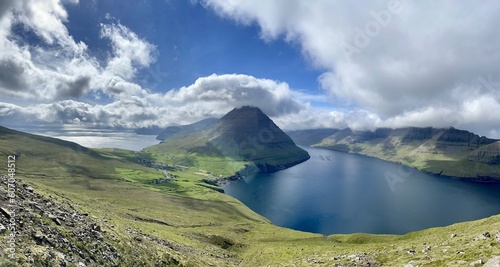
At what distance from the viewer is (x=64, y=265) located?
84.1 ft

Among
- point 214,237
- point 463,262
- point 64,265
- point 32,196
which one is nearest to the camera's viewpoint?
point 64,265

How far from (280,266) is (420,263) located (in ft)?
109

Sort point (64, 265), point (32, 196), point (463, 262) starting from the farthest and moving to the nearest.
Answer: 1. point (32, 196)
2. point (463, 262)
3. point (64, 265)

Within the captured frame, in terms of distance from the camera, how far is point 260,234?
438ft

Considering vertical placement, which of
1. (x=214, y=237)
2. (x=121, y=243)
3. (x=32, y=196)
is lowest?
(x=214, y=237)

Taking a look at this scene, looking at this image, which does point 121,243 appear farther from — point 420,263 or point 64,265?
point 420,263

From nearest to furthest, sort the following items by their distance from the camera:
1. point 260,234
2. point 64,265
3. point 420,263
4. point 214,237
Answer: point 64,265 → point 420,263 → point 214,237 → point 260,234

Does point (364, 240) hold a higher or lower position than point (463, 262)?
lower

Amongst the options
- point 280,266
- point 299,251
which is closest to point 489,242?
point 280,266

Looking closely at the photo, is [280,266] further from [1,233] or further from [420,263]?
[1,233]

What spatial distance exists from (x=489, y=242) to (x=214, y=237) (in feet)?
280

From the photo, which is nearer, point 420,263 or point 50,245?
point 50,245

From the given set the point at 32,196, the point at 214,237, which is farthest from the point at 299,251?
the point at 32,196

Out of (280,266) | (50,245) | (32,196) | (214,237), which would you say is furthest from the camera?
(214,237)
